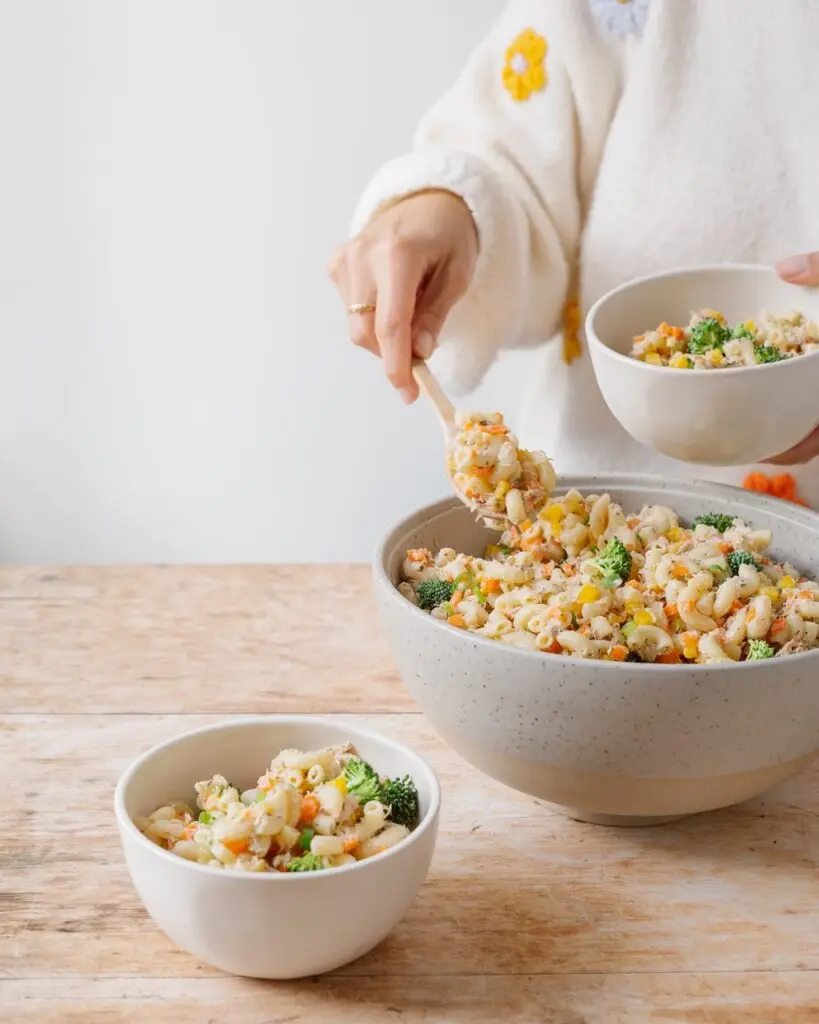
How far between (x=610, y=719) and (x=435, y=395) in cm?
48

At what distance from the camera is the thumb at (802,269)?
131cm

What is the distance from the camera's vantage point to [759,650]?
1021 millimetres

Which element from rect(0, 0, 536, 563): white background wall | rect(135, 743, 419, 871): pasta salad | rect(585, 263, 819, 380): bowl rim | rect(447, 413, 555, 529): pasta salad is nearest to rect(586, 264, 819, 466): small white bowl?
rect(585, 263, 819, 380): bowl rim

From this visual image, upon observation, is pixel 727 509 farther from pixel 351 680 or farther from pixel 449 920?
pixel 449 920

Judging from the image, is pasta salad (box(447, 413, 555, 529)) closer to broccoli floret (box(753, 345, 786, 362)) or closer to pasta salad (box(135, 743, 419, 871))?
broccoli floret (box(753, 345, 786, 362))

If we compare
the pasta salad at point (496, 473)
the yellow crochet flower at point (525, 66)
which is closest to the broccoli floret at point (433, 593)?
the pasta salad at point (496, 473)

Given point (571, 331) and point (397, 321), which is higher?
point (397, 321)

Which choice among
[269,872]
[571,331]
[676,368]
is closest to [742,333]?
[676,368]

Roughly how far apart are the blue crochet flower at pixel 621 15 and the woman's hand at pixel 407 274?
1.06 ft

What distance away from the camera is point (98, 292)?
8.93 ft

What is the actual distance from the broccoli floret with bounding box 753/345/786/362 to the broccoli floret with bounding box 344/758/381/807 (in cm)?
60

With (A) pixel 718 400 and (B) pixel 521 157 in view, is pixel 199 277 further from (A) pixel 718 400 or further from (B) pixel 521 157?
(A) pixel 718 400

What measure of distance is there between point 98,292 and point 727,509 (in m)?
1.81

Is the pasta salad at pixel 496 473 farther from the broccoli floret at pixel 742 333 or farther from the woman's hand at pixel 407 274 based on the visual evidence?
the broccoli floret at pixel 742 333
